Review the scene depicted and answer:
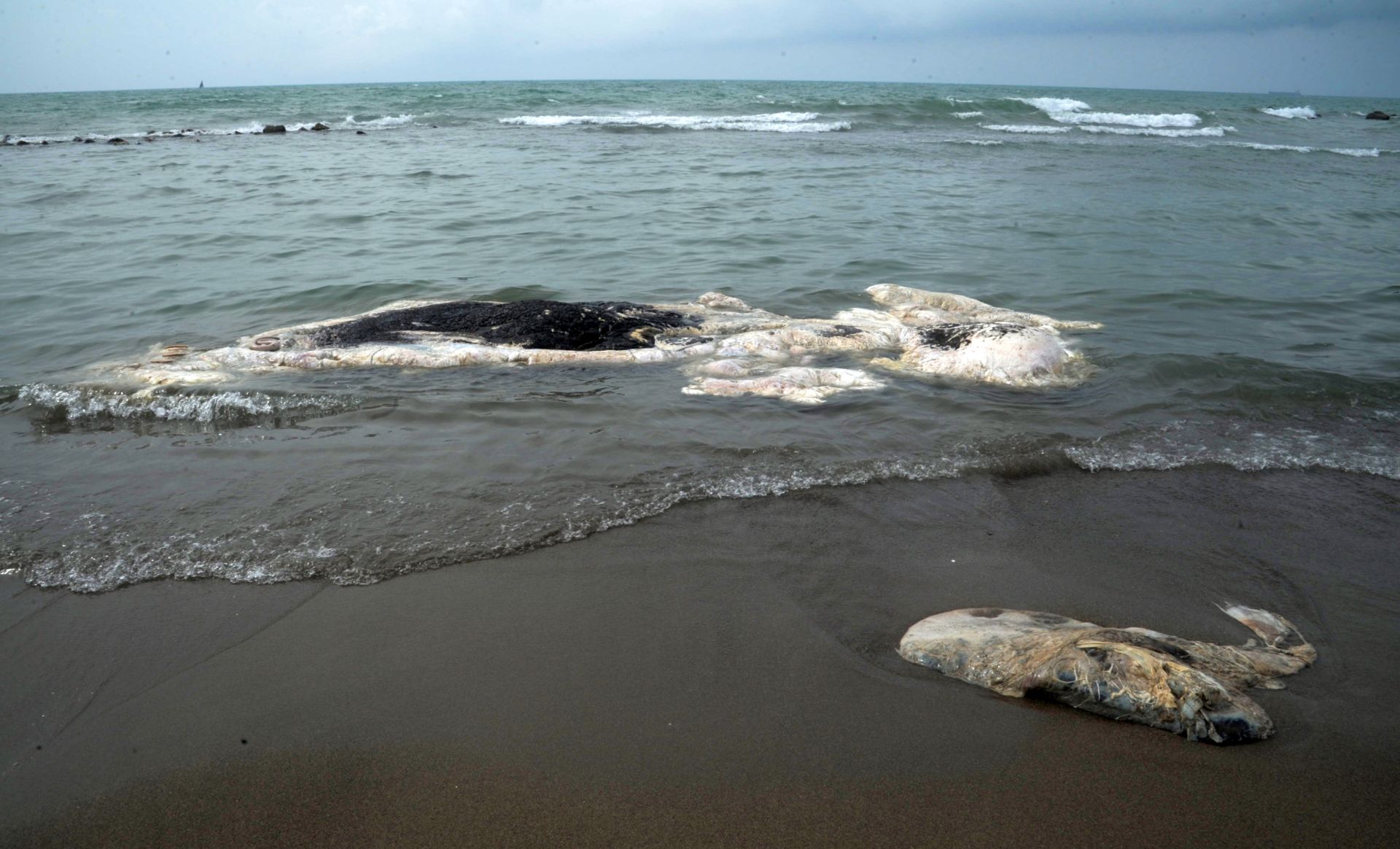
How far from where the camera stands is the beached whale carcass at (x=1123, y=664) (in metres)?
2.63

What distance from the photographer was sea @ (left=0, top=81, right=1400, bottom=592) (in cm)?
413

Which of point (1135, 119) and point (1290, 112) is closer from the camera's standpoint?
point (1135, 119)

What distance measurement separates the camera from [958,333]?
22.1 feet

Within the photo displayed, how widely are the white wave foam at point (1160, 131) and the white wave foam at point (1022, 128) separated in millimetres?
1300

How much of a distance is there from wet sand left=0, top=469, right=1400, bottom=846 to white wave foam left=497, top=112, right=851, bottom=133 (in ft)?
92.3

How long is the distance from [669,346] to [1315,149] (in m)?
29.4

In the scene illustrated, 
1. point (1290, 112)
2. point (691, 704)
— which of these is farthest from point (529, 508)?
point (1290, 112)

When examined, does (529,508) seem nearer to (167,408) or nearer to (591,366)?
(591,366)

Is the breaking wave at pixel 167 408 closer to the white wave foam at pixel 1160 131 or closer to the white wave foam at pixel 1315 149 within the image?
the white wave foam at pixel 1315 149

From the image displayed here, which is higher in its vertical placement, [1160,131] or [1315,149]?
[1160,131]

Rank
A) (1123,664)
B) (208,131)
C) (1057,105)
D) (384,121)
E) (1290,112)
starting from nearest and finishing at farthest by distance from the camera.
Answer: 1. (1123,664)
2. (208,131)
3. (384,121)
4. (1057,105)
5. (1290,112)

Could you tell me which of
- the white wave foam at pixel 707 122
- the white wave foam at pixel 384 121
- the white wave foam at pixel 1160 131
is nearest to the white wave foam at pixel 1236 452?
the white wave foam at pixel 707 122

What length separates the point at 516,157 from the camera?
68.1ft

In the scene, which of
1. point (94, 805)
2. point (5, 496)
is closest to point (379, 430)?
point (5, 496)
